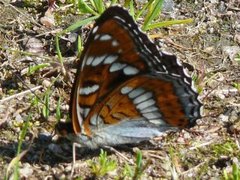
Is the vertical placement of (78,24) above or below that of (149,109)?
above

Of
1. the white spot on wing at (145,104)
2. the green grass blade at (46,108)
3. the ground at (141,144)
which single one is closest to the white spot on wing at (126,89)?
the white spot on wing at (145,104)

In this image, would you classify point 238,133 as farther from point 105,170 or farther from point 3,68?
point 3,68

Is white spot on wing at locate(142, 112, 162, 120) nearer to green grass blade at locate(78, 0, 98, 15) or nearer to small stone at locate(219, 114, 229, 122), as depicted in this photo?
small stone at locate(219, 114, 229, 122)

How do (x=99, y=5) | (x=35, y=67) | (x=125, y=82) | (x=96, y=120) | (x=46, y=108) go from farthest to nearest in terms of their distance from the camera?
1. (x=99, y=5)
2. (x=35, y=67)
3. (x=46, y=108)
4. (x=96, y=120)
5. (x=125, y=82)

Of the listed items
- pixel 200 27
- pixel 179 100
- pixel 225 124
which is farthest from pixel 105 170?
pixel 200 27

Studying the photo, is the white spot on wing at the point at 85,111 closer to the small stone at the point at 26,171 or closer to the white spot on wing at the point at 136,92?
the white spot on wing at the point at 136,92

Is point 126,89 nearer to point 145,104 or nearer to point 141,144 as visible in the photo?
point 145,104

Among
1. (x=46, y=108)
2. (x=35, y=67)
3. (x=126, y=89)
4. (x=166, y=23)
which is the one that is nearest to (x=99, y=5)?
(x=166, y=23)
